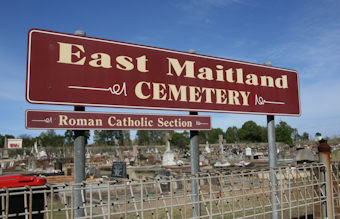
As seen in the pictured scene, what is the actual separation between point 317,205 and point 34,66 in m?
6.39

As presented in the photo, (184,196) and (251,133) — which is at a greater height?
(251,133)

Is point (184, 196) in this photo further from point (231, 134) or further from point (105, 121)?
point (231, 134)

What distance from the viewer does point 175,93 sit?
572cm

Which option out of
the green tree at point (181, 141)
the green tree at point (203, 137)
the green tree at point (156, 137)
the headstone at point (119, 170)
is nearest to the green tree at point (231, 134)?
the green tree at point (203, 137)

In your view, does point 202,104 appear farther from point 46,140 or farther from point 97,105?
point 46,140

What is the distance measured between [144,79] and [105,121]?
1187 millimetres

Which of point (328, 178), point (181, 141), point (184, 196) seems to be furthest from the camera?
point (181, 141)

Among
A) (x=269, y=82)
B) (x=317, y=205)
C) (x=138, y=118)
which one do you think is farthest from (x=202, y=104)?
(x=317, y=205)

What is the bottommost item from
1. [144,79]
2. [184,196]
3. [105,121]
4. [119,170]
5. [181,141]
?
[119,170]

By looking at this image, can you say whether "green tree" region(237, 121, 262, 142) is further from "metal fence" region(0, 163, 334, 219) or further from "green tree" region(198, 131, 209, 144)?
"metal fence" region(0, 163, 334, 219)

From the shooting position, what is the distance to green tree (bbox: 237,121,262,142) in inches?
4424

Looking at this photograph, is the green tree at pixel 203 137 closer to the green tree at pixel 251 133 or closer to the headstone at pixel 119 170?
the green tree at pixel 251 133

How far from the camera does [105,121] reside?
4.70 metres

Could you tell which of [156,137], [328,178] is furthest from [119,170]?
[156,137]
